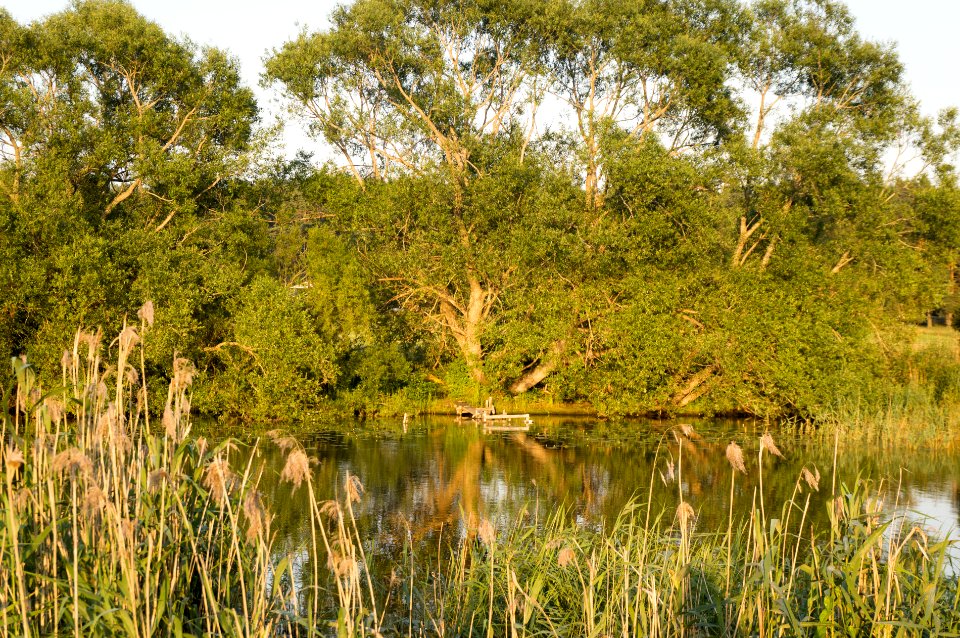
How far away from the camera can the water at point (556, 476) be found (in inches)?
498

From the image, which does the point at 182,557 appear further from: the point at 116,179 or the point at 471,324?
the point at 471,324

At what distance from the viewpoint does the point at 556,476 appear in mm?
16422

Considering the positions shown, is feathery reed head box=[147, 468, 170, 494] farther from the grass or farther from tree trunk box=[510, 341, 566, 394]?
tree trunk box=[510, 341, 566, 394]

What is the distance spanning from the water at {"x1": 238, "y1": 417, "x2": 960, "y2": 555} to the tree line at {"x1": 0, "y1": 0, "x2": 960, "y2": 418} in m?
2.85

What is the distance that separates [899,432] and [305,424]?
14013 millimetres

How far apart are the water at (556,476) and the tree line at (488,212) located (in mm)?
2853

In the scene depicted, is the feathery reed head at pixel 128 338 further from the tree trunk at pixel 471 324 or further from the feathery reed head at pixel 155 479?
the tree trunk at pixel 471 324

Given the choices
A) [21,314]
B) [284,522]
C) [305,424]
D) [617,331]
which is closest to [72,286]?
[21,314]

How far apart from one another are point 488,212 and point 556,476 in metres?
11.5

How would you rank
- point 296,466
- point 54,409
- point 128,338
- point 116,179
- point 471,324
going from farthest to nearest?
point 471,324 < point 116,179 < point 54,409 < point 128,338 < point 296,466

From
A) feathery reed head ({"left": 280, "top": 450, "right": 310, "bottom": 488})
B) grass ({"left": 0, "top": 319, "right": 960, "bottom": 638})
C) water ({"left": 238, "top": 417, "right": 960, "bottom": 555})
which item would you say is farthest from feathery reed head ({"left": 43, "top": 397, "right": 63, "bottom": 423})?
water ({"left": 238, "top": 417, "right": 960, "bottom": 555})

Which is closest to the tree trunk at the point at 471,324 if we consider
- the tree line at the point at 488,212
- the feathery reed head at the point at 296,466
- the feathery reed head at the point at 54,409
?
the tree line at the point at 488,212

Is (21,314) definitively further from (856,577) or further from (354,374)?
(856,577)

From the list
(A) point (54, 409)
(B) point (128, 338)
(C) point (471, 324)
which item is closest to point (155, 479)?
(A) point (54, 409)
